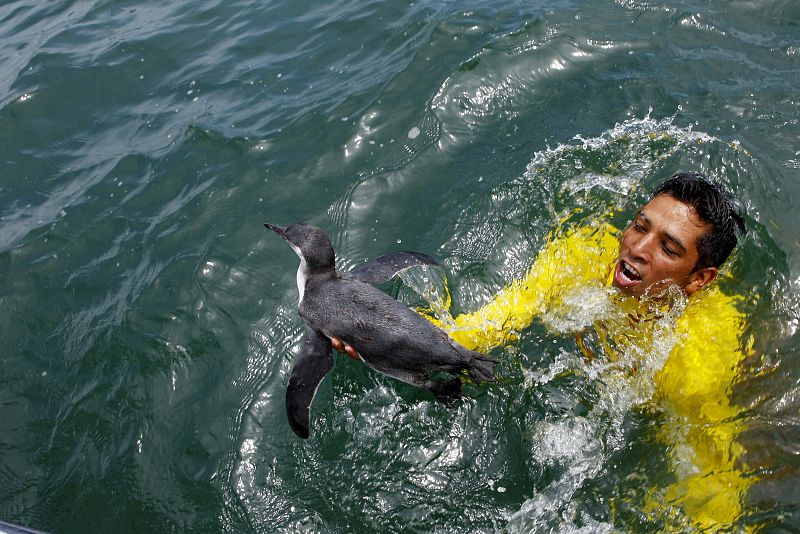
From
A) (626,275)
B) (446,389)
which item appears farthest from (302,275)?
(626,275)

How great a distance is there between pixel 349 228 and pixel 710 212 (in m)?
2.97

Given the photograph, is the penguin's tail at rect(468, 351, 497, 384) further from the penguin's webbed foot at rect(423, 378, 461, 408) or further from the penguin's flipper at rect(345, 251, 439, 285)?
the penguin's flipper at rect(345, 251, 439, 285)

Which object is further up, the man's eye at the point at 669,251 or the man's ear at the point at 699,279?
the man's eye at the point at 669,251

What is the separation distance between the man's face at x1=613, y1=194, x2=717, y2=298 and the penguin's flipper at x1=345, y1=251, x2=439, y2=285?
4.85ft

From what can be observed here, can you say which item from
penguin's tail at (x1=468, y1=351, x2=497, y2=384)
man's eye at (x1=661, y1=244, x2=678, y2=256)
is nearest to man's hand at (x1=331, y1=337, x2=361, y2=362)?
penguin's tail at (x1=468, y1=351, x2=497, y2=384)

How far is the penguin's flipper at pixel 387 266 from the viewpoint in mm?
4773

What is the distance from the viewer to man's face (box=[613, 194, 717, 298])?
404cm

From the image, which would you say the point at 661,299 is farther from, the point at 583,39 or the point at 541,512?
the point at 583,39

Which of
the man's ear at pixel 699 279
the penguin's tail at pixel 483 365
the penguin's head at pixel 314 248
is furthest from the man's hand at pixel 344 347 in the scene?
the man's ear at pixel 699 279

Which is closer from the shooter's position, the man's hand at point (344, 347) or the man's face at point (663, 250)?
the man's face at point (663, 250)

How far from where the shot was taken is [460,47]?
7.64m

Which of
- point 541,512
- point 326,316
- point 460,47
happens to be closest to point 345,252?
point 326,316

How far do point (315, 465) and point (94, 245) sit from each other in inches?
127

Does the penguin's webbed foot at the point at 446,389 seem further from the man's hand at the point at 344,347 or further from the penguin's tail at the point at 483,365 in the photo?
the man's hand at the point at 344,347
